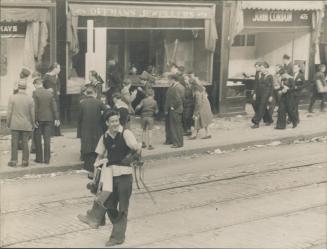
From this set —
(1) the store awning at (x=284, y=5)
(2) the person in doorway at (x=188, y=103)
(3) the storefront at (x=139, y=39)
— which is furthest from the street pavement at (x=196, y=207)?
(1) the store awning at (x=284, y=5)

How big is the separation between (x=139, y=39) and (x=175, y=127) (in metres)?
4.92

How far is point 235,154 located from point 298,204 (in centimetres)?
490

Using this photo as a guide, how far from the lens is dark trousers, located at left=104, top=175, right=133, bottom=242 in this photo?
28.4 feet

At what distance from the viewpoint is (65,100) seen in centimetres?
1803

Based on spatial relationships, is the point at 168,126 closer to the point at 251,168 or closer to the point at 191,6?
the point at 251,168

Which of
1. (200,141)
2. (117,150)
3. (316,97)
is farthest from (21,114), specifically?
(316,97)

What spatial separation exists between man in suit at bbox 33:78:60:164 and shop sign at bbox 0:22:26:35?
3.61 metres

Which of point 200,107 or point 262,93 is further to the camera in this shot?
point 262,93

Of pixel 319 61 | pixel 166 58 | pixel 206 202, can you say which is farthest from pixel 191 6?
pixel 206 202

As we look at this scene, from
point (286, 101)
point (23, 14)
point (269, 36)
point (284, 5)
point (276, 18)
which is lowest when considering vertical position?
point (286, 101)

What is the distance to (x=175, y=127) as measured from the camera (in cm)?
1625

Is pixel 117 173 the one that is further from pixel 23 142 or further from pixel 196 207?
pixel 23 142

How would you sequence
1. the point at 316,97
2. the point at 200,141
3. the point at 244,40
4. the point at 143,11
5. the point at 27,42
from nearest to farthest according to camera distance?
the point at 27,42 → the point at 200,141 → the point at 143,11 → the point at 316,97 → the point at 244,40

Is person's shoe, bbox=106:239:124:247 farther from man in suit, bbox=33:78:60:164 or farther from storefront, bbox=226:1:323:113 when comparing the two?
storefront, bbox=226:1:323:113
